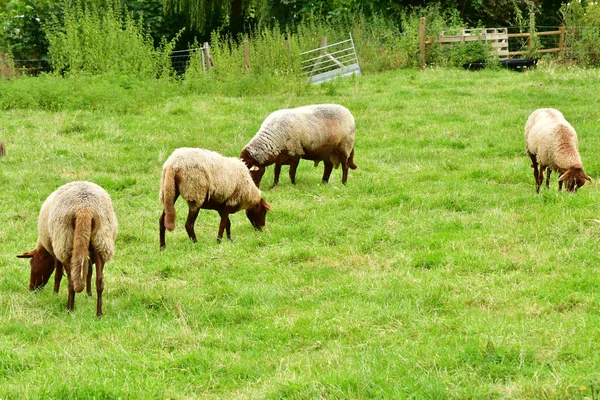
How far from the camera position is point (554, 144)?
10406 millimetres

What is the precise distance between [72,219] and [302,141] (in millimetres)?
5535

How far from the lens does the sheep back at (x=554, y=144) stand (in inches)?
404

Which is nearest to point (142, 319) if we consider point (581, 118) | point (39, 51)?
point (581, 118)

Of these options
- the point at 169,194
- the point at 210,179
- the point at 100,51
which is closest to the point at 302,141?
the point at 210,179

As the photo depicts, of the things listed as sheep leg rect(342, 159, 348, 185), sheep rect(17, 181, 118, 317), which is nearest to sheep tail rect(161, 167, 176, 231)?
sheep rect(17, 181, 118, 317)

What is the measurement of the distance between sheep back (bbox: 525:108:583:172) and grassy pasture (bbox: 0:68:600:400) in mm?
545

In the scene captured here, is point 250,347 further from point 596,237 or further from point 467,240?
point 596,237

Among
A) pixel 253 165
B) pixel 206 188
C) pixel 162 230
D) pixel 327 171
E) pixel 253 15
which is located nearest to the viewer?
pixel 206 188

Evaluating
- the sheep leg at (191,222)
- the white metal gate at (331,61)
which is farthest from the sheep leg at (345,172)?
the white metal gate at (331,61)

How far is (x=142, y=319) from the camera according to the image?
21.9 ft

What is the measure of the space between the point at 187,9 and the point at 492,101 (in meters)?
14.4

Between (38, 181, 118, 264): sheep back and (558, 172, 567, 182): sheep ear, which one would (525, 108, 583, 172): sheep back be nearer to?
(558, 172, 567, 182): sheep ear

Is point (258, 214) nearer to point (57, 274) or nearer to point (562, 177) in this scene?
point (57, 274)

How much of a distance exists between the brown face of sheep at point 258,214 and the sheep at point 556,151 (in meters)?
3.94
